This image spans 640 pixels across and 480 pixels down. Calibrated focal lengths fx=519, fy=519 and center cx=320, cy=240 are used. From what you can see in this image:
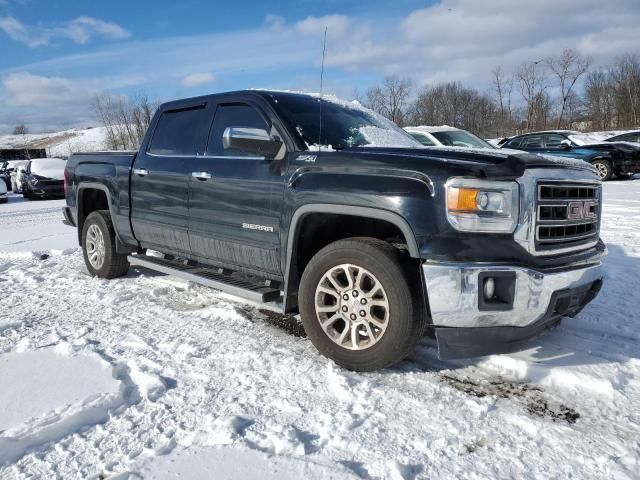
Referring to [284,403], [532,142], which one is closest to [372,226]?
[284,403]

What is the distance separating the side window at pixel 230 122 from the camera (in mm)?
4027

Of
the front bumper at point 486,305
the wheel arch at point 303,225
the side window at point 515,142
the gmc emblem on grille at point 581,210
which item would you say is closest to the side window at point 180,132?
the wheel arch at point 303,225

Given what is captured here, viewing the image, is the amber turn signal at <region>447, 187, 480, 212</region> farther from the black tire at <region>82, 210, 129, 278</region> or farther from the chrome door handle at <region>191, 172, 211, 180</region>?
the black tire at <region>82, 210, 129, 278</region>

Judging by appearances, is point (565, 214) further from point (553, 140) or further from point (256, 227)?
point (553, 140)

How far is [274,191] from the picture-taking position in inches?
143

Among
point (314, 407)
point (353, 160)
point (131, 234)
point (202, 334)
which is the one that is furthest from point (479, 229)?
point (131, 234)

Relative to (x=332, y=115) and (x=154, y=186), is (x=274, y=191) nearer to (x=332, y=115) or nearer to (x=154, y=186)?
(x=332, y=115)

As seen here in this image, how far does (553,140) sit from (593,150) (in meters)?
1.21

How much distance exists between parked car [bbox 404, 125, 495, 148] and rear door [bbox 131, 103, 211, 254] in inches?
265

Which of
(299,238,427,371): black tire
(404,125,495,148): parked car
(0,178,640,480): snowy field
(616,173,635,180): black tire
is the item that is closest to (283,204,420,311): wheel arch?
(299,238,427,371): black tire

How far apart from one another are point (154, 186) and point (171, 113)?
77 centimetres

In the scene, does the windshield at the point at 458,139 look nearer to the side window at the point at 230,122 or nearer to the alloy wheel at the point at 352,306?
the side window at the point at 230,122

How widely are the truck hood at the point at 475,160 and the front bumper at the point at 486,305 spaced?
53 centimetres

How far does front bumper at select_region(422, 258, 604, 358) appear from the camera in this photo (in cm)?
283
